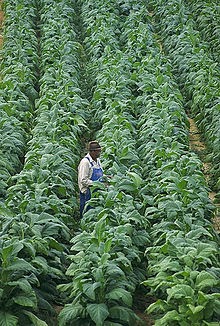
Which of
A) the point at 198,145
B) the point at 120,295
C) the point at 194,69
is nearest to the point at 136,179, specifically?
the point at 120,295

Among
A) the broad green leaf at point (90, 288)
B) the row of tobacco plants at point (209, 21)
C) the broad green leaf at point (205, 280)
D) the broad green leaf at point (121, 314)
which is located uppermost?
the row of tobacco plants at point (209, 21)

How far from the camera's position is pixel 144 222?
9.70 meters

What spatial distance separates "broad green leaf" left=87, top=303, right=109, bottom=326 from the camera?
7863 millimetres

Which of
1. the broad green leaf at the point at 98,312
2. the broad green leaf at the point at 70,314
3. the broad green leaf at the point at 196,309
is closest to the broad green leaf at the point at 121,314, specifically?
the broad green leaf at the point at 98,312

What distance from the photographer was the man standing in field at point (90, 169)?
1060cm

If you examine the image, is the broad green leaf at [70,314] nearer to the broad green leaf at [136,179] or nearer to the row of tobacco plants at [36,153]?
the row of tobacco plants at [36,153]

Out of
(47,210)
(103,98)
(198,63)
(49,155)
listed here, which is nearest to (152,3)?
(198,63)

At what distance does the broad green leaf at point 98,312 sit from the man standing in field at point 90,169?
9.27ft

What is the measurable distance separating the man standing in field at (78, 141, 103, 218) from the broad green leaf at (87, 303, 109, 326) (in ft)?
9.27

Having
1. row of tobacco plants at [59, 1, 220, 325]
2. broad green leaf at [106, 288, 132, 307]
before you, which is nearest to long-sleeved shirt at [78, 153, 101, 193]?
row of tobacco plants at [59, 1, 220, 325]

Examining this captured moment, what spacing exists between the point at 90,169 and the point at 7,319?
3.33 m

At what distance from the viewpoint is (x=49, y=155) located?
11.1 metres

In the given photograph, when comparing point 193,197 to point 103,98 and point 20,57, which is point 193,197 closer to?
point 103,98

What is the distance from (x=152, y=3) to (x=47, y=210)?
13.9 meters
